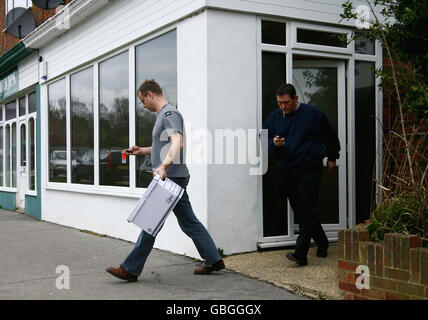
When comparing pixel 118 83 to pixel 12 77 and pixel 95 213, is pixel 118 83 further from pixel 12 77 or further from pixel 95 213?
pixel 12 77

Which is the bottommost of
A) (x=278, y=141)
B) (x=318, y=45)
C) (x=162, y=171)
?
(x=162, y=171)

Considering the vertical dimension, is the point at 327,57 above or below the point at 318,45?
below

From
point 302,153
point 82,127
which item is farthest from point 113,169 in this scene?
point 302,153

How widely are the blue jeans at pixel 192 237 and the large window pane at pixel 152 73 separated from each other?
208 cm

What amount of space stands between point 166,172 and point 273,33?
2.61 meters

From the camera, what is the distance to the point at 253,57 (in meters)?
6.35

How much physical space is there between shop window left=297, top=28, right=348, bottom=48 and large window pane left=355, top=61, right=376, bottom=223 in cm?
50

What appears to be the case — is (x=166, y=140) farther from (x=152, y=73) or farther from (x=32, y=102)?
(x=32, y=102)

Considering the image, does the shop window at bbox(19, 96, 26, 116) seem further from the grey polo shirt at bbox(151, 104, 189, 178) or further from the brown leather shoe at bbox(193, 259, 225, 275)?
the brown leather shoe at bbox(193, 259, 225, 275)

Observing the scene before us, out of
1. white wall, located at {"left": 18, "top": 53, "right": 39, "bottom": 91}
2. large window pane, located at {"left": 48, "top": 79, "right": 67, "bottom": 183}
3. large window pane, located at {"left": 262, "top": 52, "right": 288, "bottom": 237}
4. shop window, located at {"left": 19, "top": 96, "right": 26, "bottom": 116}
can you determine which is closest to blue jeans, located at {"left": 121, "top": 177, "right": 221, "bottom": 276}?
large window pane, located at {"left": 262, "top": 52, "right": 288, "bottom": 237}

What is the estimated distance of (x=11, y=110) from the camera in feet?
48.5

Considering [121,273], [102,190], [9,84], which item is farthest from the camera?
[9,84]

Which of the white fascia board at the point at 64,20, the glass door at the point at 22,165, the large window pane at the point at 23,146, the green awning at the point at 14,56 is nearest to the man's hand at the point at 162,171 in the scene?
the white fascia board at the point at 64,20

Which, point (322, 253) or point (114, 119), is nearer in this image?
point (322, 253)
